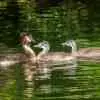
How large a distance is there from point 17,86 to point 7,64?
1.81 meters

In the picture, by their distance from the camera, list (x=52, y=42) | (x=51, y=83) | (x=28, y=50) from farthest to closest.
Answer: (x=52, y=42)
(x=28, y=50)
(x=51, y=83)

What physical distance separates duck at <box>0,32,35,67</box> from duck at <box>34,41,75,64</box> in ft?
0.34

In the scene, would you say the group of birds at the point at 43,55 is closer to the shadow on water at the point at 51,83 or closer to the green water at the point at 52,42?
the green water at the point at 52,42

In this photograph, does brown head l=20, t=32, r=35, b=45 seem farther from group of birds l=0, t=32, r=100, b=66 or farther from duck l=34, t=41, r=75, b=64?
duck l=34, t=41, r=75, b=64

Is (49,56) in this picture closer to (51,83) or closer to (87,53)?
(87,53)

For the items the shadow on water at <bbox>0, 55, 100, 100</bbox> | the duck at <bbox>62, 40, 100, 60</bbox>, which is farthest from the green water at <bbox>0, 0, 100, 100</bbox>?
Answer: the duck at <bbox>62, 40, 100, 60</bbox>

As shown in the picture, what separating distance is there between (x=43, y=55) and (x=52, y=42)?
701mm

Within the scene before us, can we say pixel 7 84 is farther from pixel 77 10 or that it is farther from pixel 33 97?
pixel 77 10

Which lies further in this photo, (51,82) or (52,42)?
(52,42)

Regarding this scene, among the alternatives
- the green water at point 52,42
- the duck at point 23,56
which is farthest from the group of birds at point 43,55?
the green water at point 52,42

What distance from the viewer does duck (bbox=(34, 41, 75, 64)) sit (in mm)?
7498

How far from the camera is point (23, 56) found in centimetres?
805

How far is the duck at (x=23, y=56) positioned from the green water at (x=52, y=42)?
157 mm

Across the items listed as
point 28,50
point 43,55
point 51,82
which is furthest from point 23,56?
point 51,82
